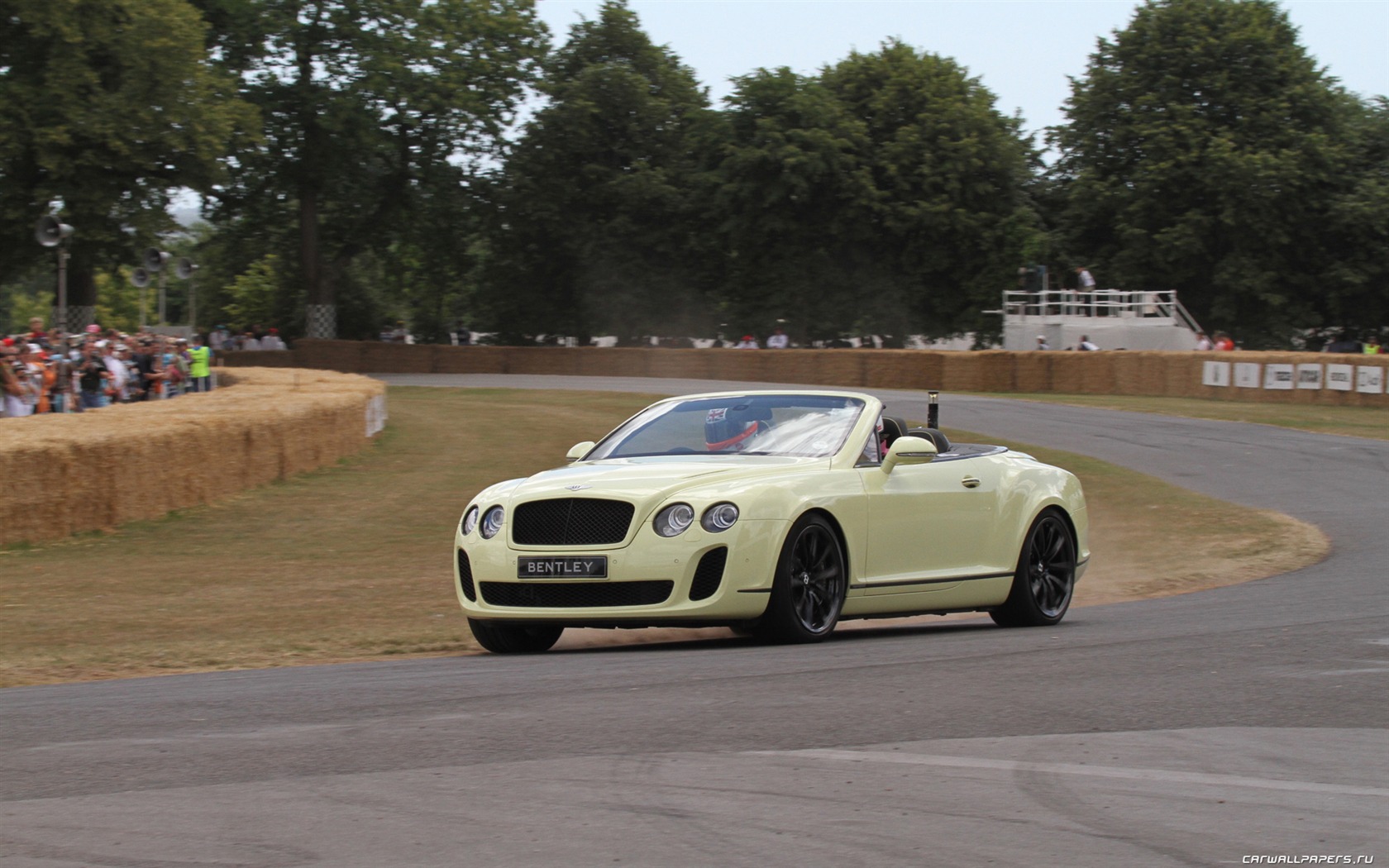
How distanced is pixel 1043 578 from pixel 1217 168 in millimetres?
50206

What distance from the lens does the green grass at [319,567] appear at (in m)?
9.67

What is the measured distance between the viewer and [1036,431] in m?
30.4

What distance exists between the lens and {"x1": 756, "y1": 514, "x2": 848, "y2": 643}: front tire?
831 cm

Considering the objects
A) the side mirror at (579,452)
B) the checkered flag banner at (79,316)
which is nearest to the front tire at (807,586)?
the side mirror at (579,452)

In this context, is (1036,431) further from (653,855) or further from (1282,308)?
(1282,308)

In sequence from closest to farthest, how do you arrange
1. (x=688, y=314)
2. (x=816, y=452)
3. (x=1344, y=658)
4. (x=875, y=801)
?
(x=875, y=801) → (x=1344, y=658) → (x=816, y=452) → (x=688, y=314)

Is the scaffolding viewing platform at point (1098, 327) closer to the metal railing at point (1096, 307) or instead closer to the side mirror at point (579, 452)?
the metal railing at point (1096, 307)

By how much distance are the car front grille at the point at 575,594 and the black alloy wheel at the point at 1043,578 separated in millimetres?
2877

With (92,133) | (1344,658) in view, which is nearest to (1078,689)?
(1344,658)

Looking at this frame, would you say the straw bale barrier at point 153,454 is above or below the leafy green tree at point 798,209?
below

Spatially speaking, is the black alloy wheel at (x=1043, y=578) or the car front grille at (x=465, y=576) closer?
the car front grille at (x=465, y=576)

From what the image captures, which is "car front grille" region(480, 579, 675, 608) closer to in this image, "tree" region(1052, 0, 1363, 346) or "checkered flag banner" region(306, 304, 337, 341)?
→ "tree" region(1052, 0, 1363, 346)

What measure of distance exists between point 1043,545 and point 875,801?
5717 millimetres

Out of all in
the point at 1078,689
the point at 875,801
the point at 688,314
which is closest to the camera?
the point at 875,801
